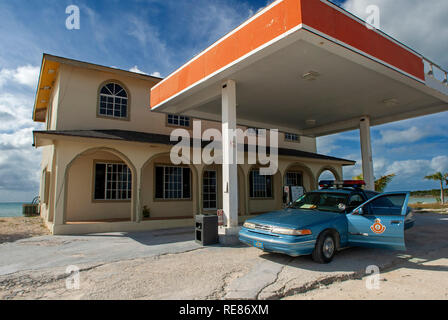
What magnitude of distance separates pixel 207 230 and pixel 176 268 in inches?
92.1

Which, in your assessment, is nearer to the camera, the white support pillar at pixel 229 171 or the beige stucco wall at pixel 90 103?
the white support pillar at pixel 229 171

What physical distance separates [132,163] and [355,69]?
870 centimetres

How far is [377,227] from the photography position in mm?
6102

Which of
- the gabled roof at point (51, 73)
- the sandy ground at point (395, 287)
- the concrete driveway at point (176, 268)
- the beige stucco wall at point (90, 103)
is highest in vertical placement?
the gabled roof at point (51, 73)

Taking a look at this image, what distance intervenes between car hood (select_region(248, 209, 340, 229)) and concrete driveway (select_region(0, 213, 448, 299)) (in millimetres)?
840

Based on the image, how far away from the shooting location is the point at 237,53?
7.24 metres

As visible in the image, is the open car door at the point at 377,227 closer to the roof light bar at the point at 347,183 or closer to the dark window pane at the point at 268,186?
the roof light bar at the point at 347,183

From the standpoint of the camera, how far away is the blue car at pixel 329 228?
5.68m

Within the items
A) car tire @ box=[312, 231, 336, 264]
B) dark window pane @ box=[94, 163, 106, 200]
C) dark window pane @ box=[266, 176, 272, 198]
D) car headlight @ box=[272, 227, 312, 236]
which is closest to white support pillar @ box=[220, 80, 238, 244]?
car headlight @ box=[272, 227, 312, 236]

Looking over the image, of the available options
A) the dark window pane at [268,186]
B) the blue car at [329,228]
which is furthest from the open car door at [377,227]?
the dark window pane at [268,186]

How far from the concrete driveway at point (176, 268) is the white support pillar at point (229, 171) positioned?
67cm

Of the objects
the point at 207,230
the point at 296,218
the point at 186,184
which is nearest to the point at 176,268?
the point at 207,230

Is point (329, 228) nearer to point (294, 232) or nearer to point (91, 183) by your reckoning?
point (294, 232)
